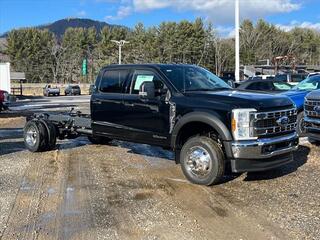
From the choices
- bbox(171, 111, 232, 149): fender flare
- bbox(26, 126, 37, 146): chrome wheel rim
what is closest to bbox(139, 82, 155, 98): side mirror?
bbox(171, 111, 232, 149): fender flare

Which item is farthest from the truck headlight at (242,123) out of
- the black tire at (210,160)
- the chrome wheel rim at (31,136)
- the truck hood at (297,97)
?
the truck hood at (297,97)

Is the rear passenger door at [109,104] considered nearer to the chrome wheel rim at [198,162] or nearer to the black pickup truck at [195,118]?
the black pickup truck at [195,118]

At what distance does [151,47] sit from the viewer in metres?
92.7

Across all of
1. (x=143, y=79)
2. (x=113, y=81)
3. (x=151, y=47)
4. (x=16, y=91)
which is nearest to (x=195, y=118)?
(x=143, y=79)

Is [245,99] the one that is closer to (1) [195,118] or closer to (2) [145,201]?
(1) [195,118]

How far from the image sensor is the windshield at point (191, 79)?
29.7 feet

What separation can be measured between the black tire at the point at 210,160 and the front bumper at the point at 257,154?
23cm

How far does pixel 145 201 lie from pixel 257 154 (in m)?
1.91

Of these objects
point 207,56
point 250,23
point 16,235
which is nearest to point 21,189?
point 16,235

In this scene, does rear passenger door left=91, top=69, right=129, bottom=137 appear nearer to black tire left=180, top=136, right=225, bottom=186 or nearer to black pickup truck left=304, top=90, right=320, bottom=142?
black tire left=180, top=136, right=225, bottom=186

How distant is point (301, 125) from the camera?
1347 centimetres

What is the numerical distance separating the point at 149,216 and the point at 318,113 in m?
6.08

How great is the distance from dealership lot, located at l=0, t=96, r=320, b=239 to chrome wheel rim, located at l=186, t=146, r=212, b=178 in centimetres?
23

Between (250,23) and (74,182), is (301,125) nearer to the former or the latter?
(74,182)
